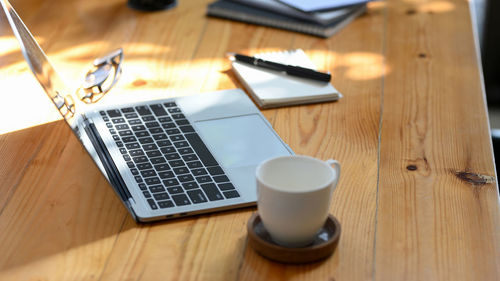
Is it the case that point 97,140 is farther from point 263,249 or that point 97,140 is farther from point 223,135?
point 263,249

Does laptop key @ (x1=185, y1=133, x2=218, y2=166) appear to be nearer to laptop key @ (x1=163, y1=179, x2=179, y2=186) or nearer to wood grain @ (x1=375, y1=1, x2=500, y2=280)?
laptop key @ (x1=163, y1=179, x2=179, y2=186)

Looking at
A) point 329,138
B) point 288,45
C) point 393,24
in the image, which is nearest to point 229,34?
point 288,45

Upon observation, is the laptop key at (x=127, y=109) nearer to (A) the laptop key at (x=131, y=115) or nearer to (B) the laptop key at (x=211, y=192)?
(A) the laptop key at (x=131, y=115)

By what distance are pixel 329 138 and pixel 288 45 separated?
421 mm

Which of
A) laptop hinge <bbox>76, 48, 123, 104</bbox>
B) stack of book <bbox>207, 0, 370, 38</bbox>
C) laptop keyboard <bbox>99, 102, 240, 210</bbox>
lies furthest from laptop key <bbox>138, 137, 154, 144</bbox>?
stack of book <bbox>207, 0, 370, 38</bbox>

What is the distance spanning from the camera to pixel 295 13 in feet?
4.77

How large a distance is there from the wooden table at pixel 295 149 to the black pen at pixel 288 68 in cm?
5

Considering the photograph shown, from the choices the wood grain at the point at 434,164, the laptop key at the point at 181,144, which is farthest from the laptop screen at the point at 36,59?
the wood grain at the point at 434,164

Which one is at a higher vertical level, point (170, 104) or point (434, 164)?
point (170, 104)

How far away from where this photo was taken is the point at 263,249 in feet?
2.40

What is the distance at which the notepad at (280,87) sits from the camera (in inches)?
43.8

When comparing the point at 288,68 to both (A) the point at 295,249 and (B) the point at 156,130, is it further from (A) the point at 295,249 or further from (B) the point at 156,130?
(A) the point at 295,249

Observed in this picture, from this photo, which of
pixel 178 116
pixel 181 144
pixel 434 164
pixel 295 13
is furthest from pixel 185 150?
pixel 295 13

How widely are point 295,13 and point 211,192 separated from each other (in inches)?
29.1
